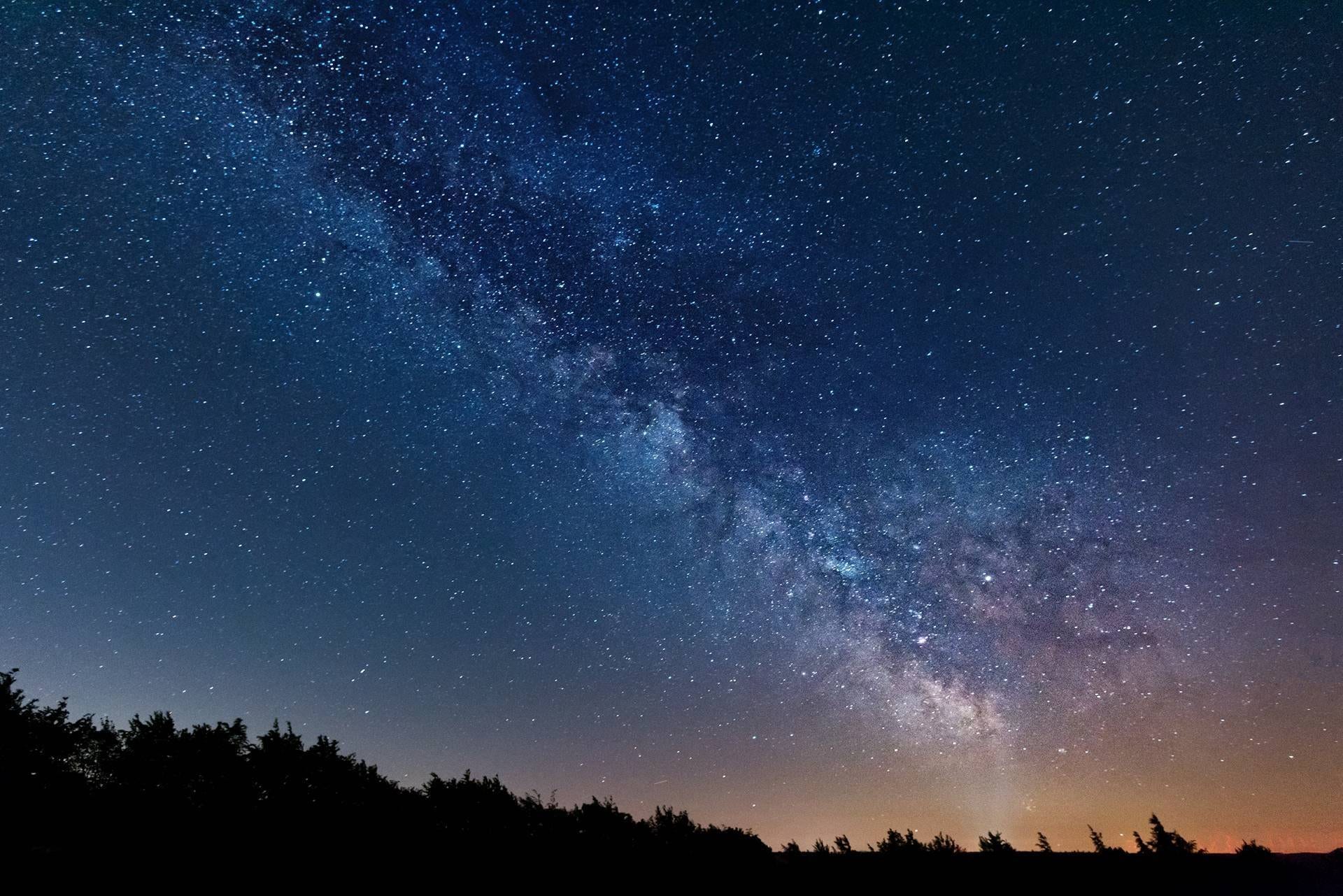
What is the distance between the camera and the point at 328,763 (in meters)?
Answer: 34.4

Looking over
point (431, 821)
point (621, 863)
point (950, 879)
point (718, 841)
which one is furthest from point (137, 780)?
point (950, 879)

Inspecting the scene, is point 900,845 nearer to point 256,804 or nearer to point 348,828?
point 348,828

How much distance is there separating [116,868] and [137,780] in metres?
21.5

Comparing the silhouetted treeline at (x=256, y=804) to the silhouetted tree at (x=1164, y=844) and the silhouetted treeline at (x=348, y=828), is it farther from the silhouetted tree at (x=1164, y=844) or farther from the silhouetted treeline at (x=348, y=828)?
the silhouetted tree at (x=1164, y=844)

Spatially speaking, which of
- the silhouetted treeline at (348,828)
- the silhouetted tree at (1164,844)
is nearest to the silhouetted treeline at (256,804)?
the silhouetted treeline at (348,828)

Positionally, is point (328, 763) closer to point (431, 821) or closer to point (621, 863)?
point (431, 821)

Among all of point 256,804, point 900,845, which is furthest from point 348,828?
point 900,845

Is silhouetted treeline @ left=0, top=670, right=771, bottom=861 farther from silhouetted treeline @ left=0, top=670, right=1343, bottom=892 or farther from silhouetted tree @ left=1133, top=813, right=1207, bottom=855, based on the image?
silhouetted tree @ left=1133, top=813, right=1207, bottom=855

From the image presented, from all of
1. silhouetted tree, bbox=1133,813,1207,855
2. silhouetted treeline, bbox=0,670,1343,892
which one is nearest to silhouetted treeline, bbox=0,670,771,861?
silhouetted treeline, bbox=0,670,1343,892

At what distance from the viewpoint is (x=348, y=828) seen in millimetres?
23156

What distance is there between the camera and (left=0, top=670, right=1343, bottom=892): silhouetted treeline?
15938mm

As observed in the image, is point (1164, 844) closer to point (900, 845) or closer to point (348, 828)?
point (900, 845)

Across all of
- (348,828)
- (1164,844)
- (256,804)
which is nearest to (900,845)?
(1164,844)

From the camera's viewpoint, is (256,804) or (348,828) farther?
(256,804)
